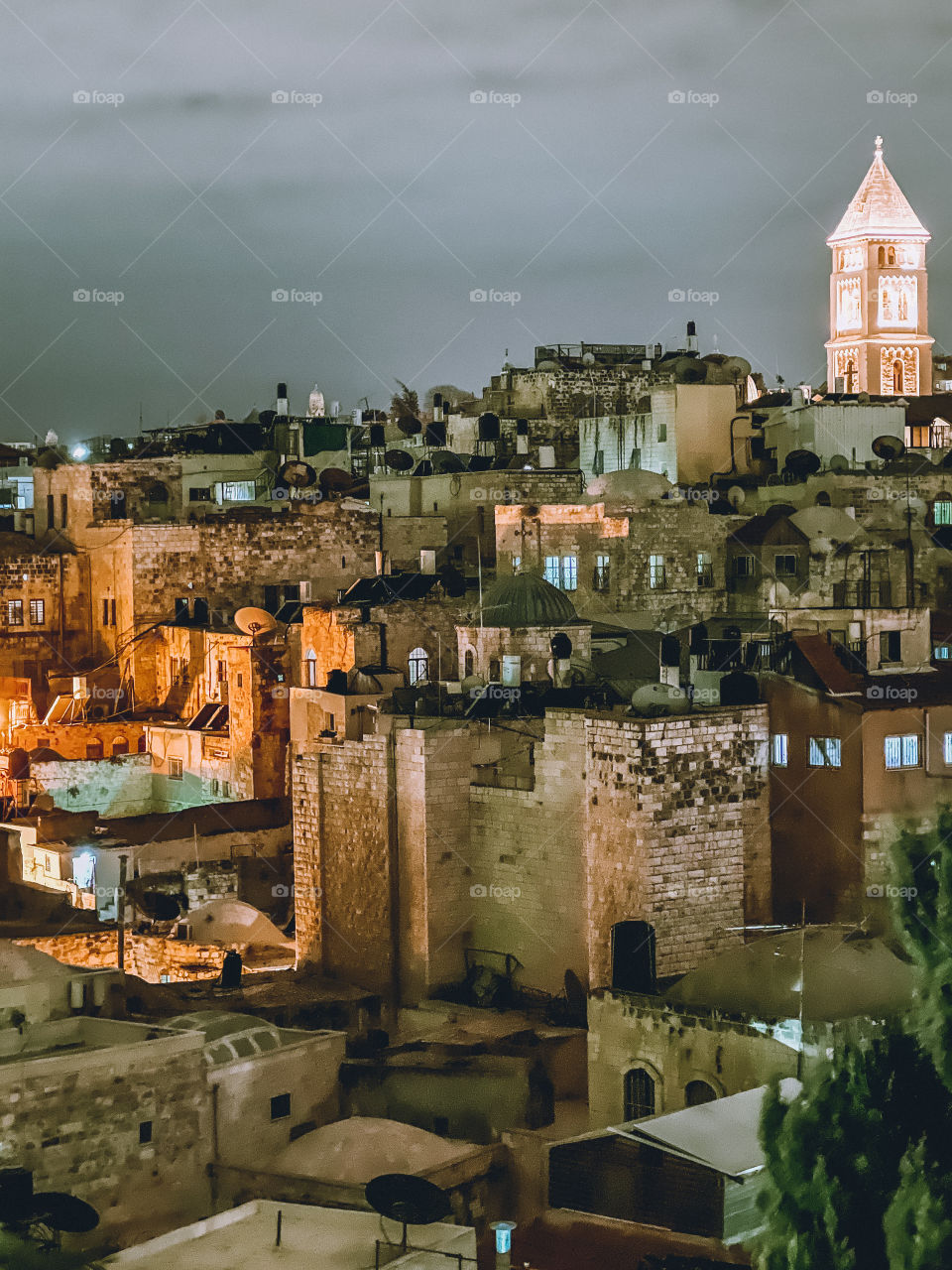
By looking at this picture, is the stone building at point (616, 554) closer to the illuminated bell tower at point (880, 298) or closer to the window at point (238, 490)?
the window at point (238, 490)

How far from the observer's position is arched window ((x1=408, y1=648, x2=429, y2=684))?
30.6 meters

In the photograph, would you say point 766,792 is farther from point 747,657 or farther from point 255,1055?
point 255,1055

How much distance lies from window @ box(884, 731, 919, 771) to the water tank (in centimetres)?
545

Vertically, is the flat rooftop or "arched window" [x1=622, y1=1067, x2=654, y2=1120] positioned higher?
"arched window" [x1=622, y1=1067, x2=654, y2=1120]

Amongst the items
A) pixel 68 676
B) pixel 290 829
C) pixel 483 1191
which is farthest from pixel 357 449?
pixel 483 1191

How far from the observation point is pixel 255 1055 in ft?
65.8

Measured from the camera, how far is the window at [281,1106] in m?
20.2

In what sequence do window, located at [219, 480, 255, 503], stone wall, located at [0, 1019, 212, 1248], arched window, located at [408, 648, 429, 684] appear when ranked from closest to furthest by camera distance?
stone wall, located at [0, 1019, 212, 1248] → arched window, located at [408, 648, 429, 684] → window, located at [219, 480, 255, 503]

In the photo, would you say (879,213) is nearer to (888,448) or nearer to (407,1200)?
(888,448)

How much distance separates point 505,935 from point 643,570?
35.7 feet

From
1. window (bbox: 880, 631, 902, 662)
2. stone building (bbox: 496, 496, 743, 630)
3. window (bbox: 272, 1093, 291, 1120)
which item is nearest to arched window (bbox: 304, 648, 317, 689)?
stone building (bbox: 496, 496, 743, 630)

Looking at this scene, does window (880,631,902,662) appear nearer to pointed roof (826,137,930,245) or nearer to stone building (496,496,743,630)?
stone building (496,496,743,630)

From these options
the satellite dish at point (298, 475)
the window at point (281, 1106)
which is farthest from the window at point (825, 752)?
the satellite dish at point (298, 475)

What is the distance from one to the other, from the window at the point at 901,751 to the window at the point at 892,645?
127 inches
